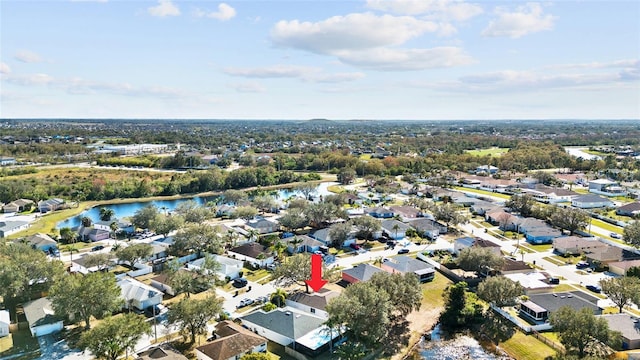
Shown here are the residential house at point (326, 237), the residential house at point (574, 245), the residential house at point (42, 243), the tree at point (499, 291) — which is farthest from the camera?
the residential house at point (326, 237)

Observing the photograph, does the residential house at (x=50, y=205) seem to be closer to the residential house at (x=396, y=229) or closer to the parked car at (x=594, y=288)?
the residential house at (x=396, y=229)

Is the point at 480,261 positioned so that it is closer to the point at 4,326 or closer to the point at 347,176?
the point at 4,326

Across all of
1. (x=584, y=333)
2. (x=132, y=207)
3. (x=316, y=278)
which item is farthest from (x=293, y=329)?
(x=132, y=207)

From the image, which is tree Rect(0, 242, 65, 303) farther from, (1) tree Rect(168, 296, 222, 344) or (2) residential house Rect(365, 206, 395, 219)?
(2) residential house Rect(365, 206, 395, 219)

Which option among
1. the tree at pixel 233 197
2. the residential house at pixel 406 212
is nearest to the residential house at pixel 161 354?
the residential house at pixel 406 212

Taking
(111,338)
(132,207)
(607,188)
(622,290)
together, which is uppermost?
(622,290)

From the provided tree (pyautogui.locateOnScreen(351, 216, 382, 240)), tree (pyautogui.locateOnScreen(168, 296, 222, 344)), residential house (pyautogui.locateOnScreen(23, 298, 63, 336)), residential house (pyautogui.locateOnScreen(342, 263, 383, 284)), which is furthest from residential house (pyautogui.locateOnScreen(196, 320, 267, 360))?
tree (pyautogui.locateOnScreen(351, 216, 382, 240))
